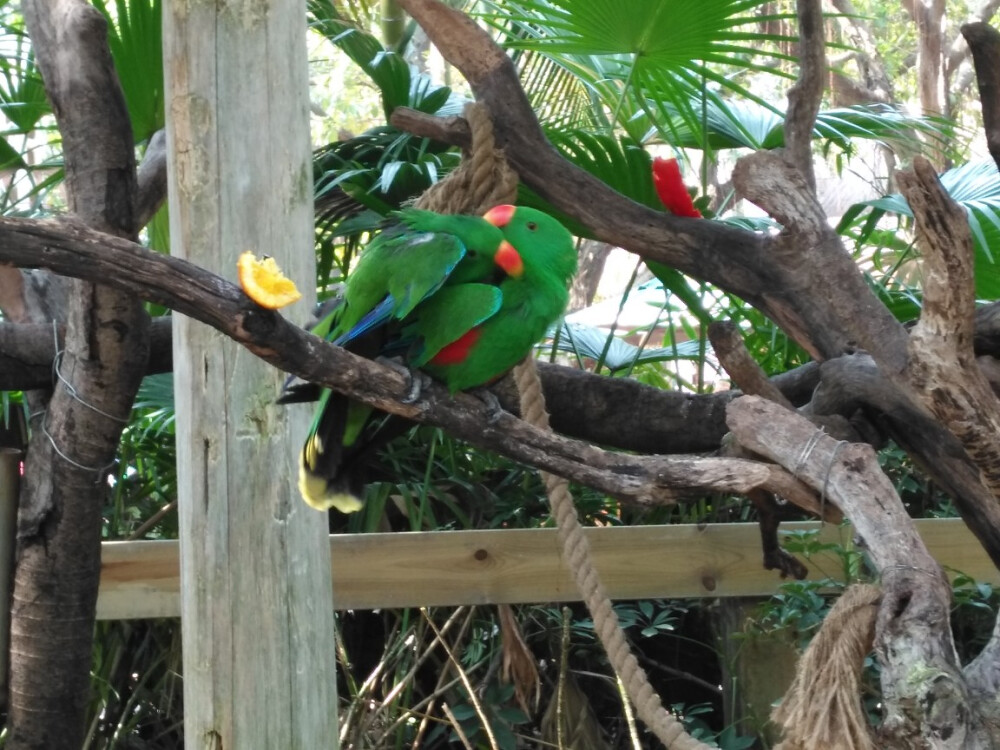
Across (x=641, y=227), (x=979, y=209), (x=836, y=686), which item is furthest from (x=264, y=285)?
(x=979, y=209)

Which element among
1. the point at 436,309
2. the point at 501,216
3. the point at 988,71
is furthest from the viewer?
the point at 501,216

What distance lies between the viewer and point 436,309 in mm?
1544

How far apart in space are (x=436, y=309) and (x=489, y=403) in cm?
21

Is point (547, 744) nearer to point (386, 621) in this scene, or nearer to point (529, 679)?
point (529, 679)

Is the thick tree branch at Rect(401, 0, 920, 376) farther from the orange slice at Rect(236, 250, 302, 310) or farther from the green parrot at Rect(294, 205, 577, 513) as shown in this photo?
the orange slice at Rect(236, 250, 302, 310)

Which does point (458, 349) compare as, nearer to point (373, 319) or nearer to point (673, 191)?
point (373, 319)

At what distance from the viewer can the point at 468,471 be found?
2.99m

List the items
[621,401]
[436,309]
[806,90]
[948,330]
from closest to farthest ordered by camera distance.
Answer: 1. [948,330]
2. [436,309]
3. [806,90]
4. [621,401]

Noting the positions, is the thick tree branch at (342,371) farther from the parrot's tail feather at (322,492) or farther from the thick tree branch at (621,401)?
the thick tree branch at (621,401)

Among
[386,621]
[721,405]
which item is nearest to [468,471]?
[386,621]

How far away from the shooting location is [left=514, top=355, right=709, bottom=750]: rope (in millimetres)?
1746

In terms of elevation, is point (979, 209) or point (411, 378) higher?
point (979, 209)

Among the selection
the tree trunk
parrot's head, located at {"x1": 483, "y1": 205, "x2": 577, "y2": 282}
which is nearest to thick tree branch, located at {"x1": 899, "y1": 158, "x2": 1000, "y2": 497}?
parrot's head, located at {"x1": 483, "y1": 205, "x2": 577, "y2": 282}

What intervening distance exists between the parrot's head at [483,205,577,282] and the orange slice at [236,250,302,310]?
1.79ft
